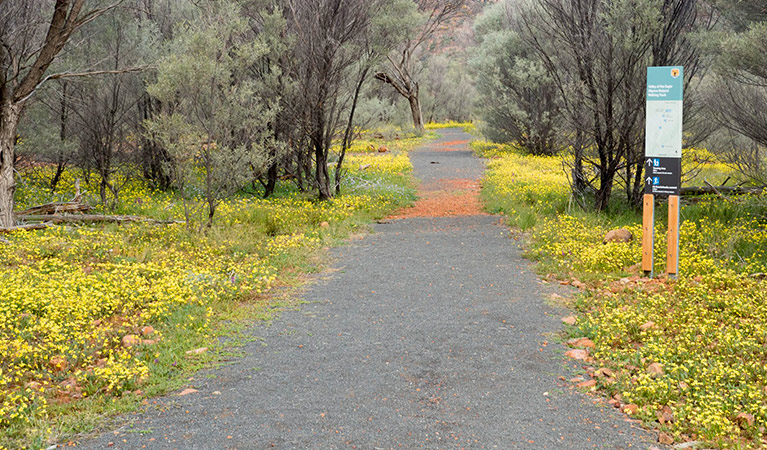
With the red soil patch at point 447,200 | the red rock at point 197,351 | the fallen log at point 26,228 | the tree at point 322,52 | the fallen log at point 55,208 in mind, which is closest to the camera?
the red rock at point 197,351

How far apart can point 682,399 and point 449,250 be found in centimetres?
539

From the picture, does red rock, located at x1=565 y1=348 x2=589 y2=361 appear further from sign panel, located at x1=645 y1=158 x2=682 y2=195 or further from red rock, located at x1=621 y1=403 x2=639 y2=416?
sign panel, located at x1=645 y1=158 x2=682 y2=195

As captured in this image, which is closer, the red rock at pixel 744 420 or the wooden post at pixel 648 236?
the red rock at pixel 744 420

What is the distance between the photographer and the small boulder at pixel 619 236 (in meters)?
8.77

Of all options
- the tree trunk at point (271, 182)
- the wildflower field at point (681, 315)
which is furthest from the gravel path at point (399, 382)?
the tree trunk at point (271, 182)

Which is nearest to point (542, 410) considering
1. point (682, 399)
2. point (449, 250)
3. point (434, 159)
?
point (682, 399)

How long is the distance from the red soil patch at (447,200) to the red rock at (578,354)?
7777mm

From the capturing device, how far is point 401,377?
467 centimetres

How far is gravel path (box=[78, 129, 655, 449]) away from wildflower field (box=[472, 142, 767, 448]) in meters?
0.35

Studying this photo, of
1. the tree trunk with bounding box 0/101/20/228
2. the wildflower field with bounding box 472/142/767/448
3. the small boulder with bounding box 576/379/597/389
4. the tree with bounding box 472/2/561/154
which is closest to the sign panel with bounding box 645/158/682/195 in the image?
the wildflower field with bounding box 472/142/767/448

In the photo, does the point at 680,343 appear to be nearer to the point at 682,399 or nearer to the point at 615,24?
the point at 682,399

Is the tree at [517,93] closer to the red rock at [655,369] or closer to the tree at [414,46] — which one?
the tree at [414,46]

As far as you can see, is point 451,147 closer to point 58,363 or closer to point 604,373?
point 604,373

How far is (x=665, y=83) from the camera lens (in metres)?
6.89
